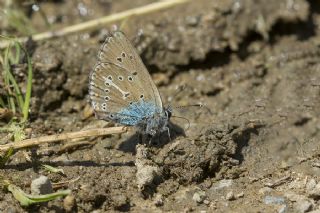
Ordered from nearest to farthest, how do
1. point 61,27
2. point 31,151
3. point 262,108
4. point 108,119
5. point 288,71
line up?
point 31,151, point 108,119, point 262,108, point 288,71, point 61,27

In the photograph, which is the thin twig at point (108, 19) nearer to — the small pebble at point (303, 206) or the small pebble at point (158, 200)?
the small pebble at point (158, 200)

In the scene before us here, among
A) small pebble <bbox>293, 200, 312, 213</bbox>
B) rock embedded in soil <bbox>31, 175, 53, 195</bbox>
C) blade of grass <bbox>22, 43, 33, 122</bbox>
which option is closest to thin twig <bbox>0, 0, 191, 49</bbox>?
blade of grass <bbox>22, 43, 33, 122</bbox>

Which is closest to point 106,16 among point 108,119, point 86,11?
point 86,11

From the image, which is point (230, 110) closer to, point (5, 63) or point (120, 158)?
point (120, 158)

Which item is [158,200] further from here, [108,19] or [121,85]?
[108,19]

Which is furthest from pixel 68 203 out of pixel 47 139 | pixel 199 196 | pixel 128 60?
pixel 128 60

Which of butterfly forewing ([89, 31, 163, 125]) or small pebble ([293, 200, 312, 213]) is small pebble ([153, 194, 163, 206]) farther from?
small pebble ([293, 200, 312, 213])
